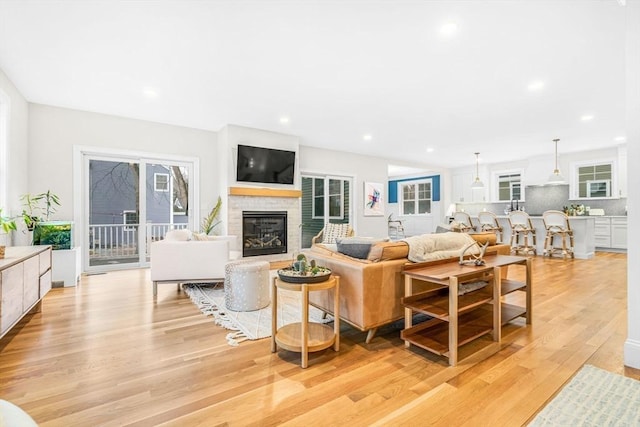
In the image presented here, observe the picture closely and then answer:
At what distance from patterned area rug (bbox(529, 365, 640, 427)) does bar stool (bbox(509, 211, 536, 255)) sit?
18.8 ft

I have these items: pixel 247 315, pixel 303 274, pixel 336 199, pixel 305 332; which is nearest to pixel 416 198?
pixel 336 199

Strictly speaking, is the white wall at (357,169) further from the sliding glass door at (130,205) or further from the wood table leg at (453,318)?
the wood table leg at (453,318)

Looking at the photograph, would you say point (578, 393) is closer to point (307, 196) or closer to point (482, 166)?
point (307, 196)

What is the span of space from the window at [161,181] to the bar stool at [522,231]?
7.61 m

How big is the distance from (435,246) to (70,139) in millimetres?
5671

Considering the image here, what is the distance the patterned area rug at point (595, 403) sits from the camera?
1.45 metres

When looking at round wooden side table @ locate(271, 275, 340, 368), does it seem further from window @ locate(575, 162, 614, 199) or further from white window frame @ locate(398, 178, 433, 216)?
white window frame @ locate(398, 178, 433, 216)

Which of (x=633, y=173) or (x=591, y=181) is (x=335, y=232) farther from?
(x=591, y=181)

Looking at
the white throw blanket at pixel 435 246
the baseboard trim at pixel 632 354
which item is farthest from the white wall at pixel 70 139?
the baseboard trim at pixel 632 354

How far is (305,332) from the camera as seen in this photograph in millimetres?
1956

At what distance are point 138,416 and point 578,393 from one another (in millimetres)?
2400

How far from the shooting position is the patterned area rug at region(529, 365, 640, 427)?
1452 millimetres

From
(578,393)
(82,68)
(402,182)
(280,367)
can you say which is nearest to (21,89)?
(82,68)

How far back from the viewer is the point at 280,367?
1.96m
